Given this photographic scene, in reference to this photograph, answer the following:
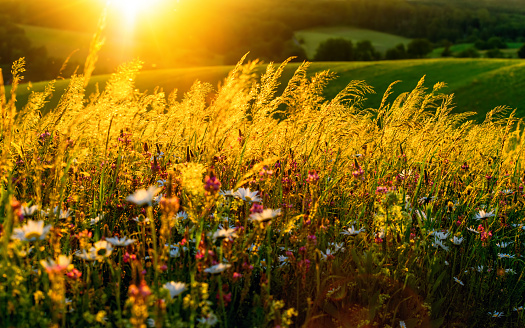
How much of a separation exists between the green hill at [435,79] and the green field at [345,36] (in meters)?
36.2

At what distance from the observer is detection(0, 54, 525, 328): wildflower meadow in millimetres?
1524

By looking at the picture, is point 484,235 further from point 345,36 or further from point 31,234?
point 345,36

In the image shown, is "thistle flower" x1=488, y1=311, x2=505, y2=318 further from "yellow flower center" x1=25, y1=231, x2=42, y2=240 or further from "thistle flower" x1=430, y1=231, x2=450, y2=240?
"yellow flower center" x1=25, y1=231, x2=42, y2=240

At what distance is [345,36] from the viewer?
84.8 meters

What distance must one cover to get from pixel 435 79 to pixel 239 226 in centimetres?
2950

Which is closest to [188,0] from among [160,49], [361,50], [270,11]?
[270,11]

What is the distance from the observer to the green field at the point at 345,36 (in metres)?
74.0

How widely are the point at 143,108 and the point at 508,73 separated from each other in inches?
1205

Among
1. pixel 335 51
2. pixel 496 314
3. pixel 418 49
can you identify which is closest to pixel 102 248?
pixel 496 314

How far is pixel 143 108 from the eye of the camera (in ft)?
10.8

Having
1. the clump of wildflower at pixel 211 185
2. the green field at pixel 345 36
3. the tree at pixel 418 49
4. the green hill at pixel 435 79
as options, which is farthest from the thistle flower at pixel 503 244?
the tree at pixel 418 49

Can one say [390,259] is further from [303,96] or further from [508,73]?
[508,73]

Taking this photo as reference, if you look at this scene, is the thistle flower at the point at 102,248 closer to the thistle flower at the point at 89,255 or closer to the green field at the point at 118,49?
the thistle flower at the point at 89,255

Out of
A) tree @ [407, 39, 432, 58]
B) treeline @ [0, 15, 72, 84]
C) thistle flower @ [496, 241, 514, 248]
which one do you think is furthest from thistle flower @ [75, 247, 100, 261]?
tree @ [407, 39, 432, 58]
